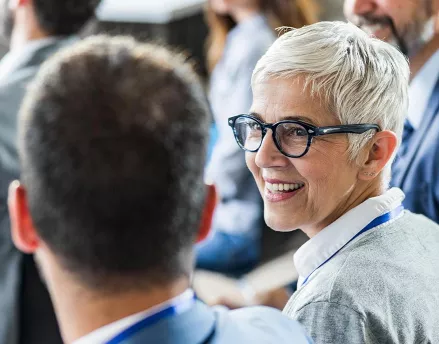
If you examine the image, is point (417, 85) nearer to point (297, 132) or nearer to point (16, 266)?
point (297, 132)

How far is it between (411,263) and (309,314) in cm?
23

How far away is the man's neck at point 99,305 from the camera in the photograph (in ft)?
2.89

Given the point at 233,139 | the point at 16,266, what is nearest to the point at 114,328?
the point at 16,266

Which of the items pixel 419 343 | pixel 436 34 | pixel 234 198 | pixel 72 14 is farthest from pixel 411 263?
pixel 234 198

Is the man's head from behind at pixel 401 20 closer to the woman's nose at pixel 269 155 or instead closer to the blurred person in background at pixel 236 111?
the blurred person in background at pixel 236 111

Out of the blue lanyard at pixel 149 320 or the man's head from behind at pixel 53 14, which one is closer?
the blue lanyard at pixel 149 320

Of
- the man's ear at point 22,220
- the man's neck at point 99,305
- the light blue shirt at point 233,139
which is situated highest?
the man's ear at point 22,220

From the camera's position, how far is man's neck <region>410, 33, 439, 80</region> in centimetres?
222

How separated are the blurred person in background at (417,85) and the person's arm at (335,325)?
86cm

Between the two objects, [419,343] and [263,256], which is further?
[263,256]

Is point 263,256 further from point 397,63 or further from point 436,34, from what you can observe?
point 397,63

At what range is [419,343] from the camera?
50.8 inches

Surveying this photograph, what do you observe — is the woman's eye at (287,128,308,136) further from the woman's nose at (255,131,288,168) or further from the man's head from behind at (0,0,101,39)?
the man's head from behind at (0,0,101,39)

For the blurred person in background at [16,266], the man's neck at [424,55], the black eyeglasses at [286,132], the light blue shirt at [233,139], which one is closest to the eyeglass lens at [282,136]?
the black eyeglasses at [286,132]
